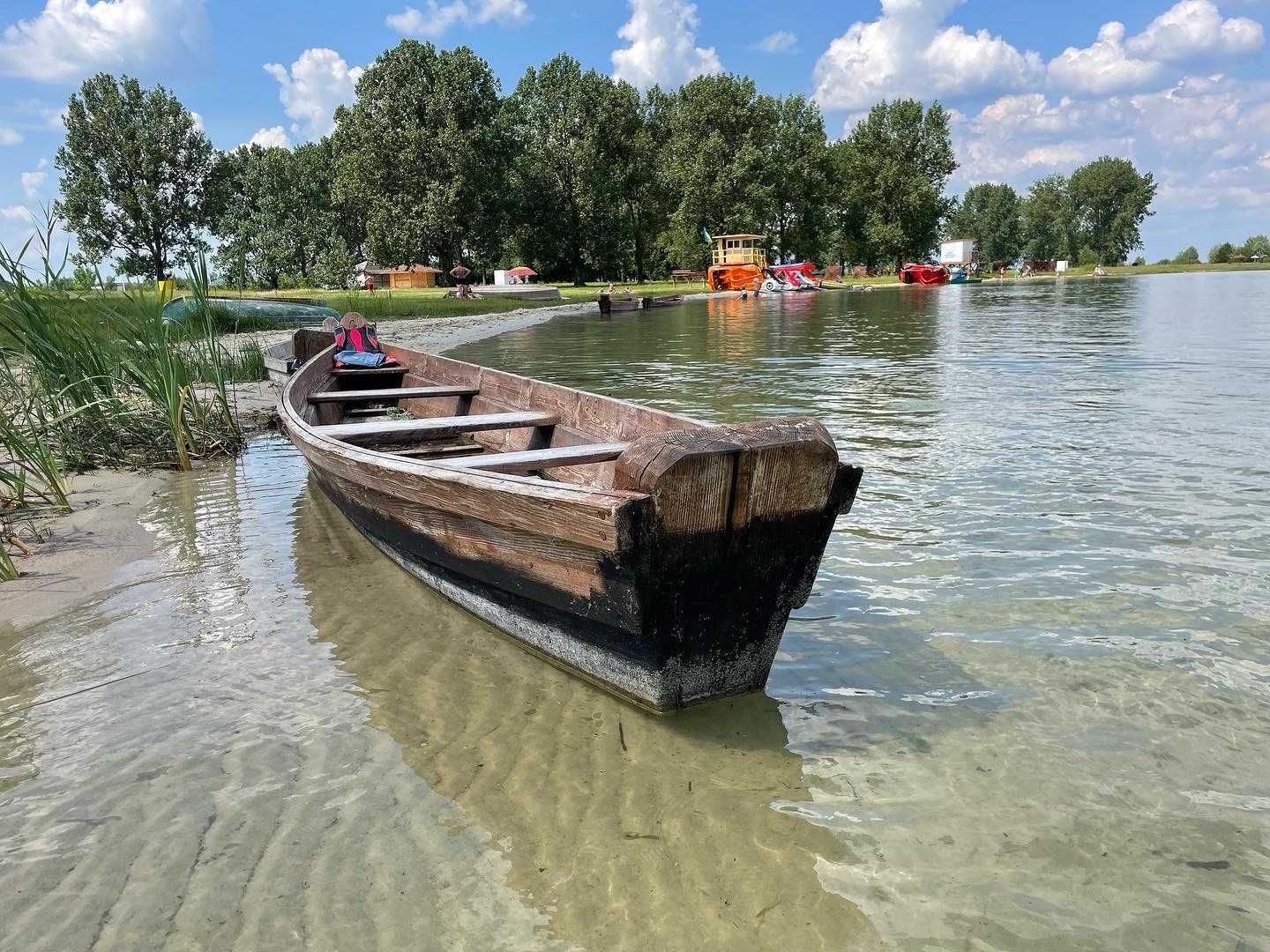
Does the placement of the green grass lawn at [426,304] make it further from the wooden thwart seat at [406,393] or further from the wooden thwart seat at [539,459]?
the wooden thwart seat at [539,459]

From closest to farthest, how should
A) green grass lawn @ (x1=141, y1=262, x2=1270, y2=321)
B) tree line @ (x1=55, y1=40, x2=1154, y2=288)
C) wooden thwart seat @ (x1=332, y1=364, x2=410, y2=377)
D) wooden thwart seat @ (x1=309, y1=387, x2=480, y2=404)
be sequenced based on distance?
wooden thwart seat @ (x1=309, y1=387, x2=480, y2=404), wooden thwart seat @ (x1=332, y1=364, x2=410, y2=377), green grass lawn @ (x1=141, y1=262, x2=1270, y2=321), tree line @ (x1=55, y1=40, x2=1154, y2=288)

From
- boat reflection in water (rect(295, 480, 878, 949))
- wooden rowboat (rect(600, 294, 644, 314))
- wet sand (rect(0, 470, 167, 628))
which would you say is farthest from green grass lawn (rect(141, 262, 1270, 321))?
boat reflection in water (rect(295, 480, 878, 949))

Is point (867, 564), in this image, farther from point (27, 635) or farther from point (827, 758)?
point (27, 635)

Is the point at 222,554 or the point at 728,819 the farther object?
the point at 222,554

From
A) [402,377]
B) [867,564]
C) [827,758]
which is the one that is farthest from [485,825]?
[402,377]

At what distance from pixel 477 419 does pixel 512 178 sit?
4791 cm

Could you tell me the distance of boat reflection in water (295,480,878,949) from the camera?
2205 mm

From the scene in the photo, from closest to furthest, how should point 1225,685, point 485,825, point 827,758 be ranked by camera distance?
1. point 485,825
2. point 827,758
3. point 1225,685

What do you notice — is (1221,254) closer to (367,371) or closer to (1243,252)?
(1243,252)

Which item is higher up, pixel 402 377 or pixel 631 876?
pixel 402 377

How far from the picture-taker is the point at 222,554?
5.26 meters

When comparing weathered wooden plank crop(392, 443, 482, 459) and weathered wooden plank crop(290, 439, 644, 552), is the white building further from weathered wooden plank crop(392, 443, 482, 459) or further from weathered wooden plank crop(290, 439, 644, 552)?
weathered wooden plank crop(290, 439, 644, 552)

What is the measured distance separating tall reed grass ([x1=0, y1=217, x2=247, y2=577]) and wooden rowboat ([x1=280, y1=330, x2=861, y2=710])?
9.26 feet

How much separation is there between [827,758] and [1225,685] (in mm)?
1775
